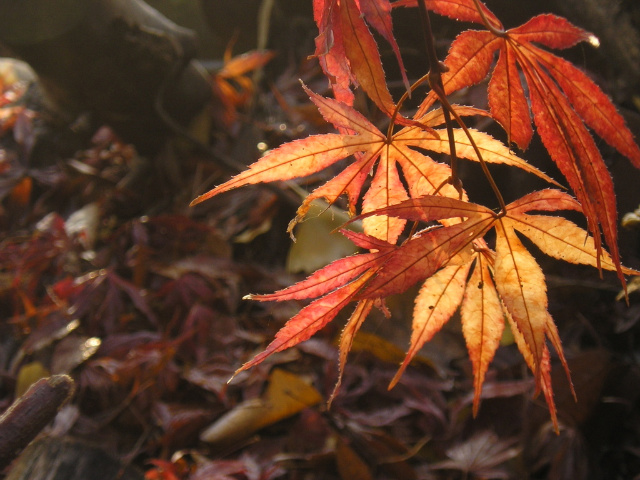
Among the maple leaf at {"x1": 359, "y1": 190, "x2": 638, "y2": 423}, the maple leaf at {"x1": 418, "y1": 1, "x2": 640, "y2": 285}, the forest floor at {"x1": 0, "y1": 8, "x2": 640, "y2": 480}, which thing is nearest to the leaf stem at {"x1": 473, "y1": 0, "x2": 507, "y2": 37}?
the maple leaf at {"x1": 418, "y1": 1, "x2": 640, "y2": 285}

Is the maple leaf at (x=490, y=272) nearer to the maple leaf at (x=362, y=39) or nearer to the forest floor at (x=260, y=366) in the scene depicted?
the maple leaf at (x=362, y=39)

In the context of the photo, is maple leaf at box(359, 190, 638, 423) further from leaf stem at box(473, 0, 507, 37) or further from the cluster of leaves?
leaf stem at box(473, 0, 507, 37)

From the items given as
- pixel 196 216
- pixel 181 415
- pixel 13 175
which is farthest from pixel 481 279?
pixel 13 175

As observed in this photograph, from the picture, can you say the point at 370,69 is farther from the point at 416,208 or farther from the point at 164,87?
the point at 164,87

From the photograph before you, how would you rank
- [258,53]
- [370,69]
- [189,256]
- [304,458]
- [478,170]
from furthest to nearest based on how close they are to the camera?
[258,53]
[189,256]
[478,170]
[304,458]
[370,69]

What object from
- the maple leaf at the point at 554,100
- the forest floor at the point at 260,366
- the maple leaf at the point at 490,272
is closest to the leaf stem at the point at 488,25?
the maple leaf at the point at 554,100

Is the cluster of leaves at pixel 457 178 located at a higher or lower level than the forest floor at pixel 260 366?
higher

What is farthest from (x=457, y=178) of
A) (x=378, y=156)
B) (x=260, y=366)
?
(x=260, y=366)
